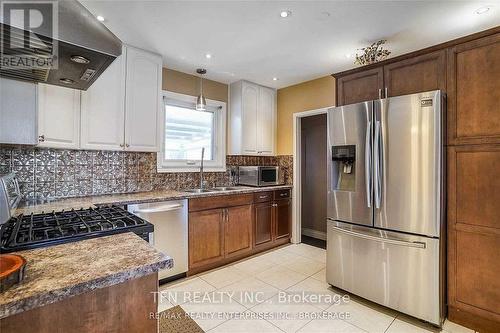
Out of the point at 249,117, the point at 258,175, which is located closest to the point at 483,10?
the point at 249,117

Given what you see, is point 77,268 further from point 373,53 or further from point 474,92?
point 373,53

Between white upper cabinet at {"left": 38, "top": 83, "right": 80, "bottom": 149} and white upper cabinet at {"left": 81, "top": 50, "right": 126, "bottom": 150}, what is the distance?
67 millimetres

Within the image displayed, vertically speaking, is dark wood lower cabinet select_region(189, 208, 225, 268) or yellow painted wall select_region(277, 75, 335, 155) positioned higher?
yellow painted wall select_region(277, 75, 335, 155)

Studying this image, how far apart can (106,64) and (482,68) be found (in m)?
2.57

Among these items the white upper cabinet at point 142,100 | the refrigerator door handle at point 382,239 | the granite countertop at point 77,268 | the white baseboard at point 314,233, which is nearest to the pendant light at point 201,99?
the white upper cabinet at point 142,100

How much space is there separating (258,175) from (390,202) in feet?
6.52

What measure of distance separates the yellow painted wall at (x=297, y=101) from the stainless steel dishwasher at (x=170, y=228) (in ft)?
7.13

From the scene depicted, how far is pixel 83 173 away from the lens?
2.78 meters

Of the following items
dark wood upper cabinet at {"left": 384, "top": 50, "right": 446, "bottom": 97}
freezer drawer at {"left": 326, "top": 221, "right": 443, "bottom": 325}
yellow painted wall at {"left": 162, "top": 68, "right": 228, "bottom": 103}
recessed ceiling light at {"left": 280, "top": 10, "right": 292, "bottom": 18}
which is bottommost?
freezer drawer at {"left": 326, "top": 221, "right": 443, "bottom": 325}

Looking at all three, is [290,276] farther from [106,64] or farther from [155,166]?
[106,64]

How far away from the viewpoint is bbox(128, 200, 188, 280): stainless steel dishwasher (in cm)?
261

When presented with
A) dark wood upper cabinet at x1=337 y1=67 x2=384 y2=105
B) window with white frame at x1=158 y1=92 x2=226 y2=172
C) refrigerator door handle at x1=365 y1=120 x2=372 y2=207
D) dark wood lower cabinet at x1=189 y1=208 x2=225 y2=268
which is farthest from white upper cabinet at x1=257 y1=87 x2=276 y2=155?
refrigerator door handle at x1=365 y1=120 x2=372 y2=207

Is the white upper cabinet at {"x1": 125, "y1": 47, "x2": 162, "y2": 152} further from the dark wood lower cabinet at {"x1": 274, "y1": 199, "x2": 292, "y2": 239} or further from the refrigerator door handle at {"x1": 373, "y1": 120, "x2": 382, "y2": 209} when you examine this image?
the refrigerator door handle at {"x1": 373, "y1": 120, "x2": 382, "y2": 209}

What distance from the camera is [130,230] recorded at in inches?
57.1
